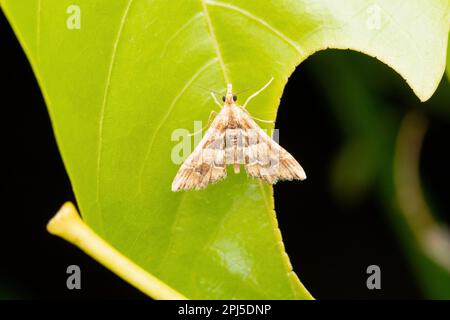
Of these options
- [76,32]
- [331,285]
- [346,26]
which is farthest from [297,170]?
[331,285]

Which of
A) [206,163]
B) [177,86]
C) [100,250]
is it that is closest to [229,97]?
[177,86]

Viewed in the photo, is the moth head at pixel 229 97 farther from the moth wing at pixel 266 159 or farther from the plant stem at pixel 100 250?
the plant stem at pixel 100 250

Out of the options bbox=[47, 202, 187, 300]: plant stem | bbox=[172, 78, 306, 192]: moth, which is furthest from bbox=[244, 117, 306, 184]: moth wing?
bbox=[47, 202, 187, 300]: plant stem

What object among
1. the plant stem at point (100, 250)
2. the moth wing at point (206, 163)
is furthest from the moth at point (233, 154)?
the plant stem at point (100, 250)

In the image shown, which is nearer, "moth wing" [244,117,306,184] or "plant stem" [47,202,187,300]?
"plant stem" [47,202,187,300]

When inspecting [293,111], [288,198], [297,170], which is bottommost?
[297,170]

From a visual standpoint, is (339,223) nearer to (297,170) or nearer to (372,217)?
(372,217)

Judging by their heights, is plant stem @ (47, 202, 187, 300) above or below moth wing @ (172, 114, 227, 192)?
below

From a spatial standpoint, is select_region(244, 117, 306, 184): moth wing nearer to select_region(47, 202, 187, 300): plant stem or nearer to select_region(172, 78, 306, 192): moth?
select_region(172, 78, 306, 192): moth
